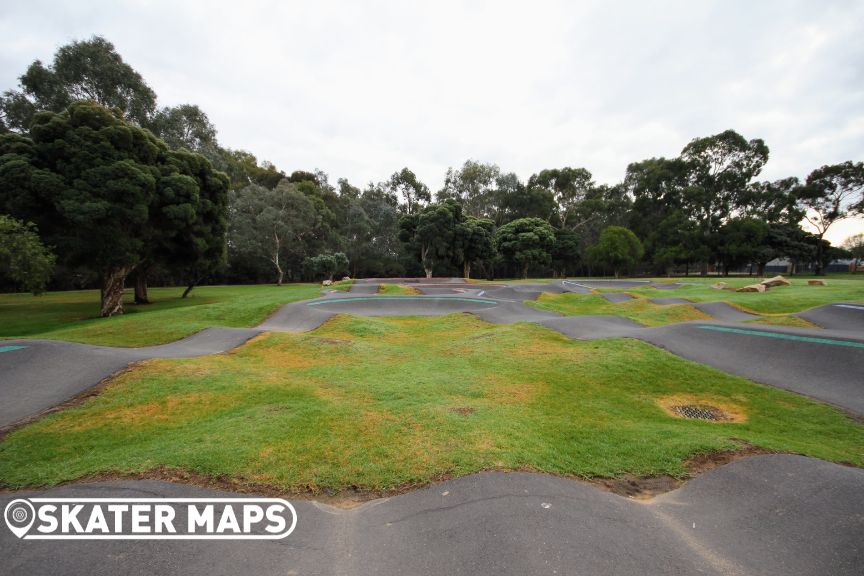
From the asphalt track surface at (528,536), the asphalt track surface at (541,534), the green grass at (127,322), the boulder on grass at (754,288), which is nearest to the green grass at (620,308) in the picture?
the boulder on grass at (754,288)

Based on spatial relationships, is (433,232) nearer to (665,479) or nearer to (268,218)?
(268,218)

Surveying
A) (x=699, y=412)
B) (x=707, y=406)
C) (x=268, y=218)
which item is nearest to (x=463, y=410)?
(x=699, y=412)

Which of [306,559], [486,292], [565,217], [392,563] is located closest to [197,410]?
[306,559]

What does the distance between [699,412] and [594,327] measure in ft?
21.5

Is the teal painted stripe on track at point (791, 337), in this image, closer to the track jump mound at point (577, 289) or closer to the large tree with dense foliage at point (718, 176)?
the track jump mound at point (577, 289)

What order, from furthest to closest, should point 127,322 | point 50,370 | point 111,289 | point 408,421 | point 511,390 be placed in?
point 111,289 → point 127,322 → point 50,370 → point 511,390 → point 408,421

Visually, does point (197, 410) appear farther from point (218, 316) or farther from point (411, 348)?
point (218, 316)

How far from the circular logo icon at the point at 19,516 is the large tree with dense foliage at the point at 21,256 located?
47.5 feet

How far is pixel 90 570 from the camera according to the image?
2818 millimetres

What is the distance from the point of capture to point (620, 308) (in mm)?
21547

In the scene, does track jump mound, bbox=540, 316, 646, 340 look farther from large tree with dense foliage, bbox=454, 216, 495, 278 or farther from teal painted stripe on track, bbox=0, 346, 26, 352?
large tree with dense foliage, bbox=454, 216, 495, 278

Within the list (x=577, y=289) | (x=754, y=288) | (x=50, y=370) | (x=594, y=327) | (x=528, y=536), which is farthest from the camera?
(x=577, y=289)

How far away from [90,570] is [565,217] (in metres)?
70.9

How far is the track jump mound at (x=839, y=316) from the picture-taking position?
13.0 m
